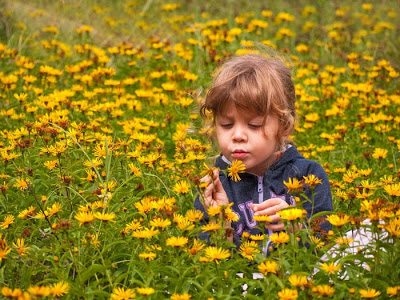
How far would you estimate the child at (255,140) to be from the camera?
2.96 meters

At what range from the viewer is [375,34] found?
760 cm

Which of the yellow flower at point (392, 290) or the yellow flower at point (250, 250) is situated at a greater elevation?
the yellow flower at point (392, 290)

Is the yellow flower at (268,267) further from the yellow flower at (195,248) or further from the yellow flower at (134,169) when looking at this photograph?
the yellow flower at (134,169)

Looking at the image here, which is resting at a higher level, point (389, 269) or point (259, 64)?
point (259, 64)

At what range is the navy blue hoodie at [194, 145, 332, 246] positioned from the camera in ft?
9.99

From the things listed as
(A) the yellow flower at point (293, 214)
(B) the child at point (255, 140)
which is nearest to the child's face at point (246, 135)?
(B) the child at point (255, 140)

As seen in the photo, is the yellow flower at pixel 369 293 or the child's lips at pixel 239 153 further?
the child's lips at pixel 239 153

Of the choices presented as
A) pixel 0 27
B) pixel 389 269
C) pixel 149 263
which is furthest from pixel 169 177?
pixel 0 27

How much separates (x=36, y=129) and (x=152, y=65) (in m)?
2.54

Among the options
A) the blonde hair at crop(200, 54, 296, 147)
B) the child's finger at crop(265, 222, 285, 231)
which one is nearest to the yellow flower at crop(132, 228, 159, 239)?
the child's finger at crop(265, 222, 285, 231)

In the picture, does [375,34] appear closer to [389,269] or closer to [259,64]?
[259,64]

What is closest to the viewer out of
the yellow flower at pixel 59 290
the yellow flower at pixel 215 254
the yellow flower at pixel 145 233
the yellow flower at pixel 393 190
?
the yellow flower at pixel 59 290

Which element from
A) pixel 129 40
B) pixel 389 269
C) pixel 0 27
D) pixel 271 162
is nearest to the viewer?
pixel 389 269

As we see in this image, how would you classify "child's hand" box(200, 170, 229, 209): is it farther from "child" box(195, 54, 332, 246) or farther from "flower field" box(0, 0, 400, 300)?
"flower field" box(0, 0, 400, 300)
